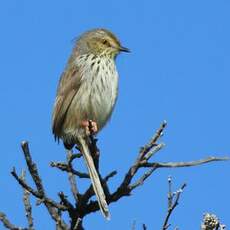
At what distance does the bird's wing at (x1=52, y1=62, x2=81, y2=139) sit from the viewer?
20.9 ft

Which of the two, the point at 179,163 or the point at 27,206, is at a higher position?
the point at 179,163

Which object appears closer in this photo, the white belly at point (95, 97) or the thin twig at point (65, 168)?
the thin twig at point (65, 168)

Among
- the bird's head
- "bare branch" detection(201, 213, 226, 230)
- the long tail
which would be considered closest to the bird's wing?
the bird's head

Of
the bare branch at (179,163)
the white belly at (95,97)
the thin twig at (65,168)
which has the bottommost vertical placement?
the bare branch at (179,163)

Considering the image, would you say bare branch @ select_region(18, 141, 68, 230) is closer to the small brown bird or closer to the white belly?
the small brown bird

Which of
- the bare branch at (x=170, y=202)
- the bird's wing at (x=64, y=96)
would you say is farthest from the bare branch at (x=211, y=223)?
the bird's wing at (x=64, y=96)

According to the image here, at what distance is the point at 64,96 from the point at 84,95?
0.32 meters

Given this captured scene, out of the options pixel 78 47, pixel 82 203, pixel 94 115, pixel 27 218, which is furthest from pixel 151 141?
pixel 78 47

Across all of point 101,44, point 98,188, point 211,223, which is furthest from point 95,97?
point 211,223

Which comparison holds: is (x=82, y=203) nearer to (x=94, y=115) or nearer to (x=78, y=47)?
(x=94, y=115)

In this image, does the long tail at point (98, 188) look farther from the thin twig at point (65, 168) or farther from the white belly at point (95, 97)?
the white belly at point (95, 97)

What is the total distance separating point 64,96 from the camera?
6.46 m

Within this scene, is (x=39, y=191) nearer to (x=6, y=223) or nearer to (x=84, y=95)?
(x=6, y=223)

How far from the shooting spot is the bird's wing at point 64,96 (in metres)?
6.36
